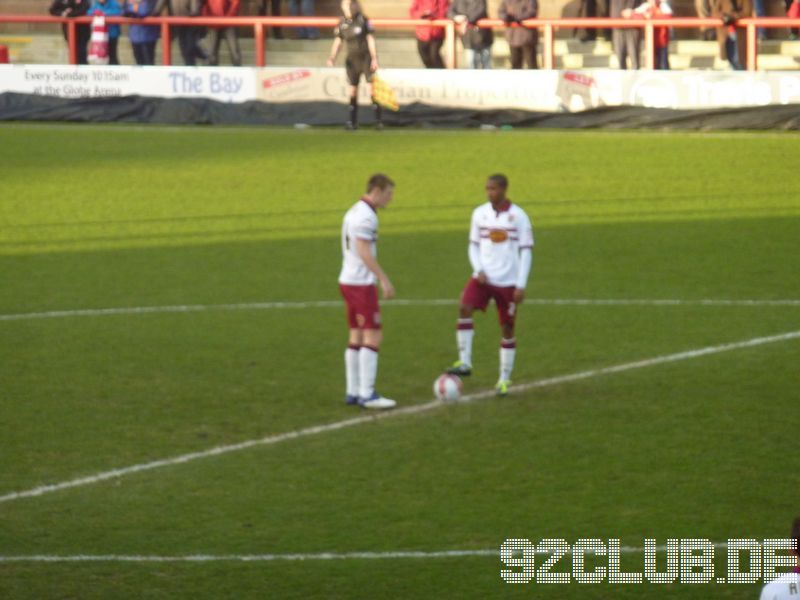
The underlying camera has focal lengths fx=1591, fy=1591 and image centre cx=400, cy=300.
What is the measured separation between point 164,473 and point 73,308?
6465 millimetres

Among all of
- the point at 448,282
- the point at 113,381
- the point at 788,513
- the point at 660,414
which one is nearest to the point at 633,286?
the point at 448,282

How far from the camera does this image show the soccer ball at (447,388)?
506 inches

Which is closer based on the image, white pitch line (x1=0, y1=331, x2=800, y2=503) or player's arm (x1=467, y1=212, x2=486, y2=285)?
white pitch line (x1=0, y1=331, x2=800, y2=503)

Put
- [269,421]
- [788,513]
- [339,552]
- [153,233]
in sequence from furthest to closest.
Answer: [153,233]
[269,421]
[788,513]
[339,552]

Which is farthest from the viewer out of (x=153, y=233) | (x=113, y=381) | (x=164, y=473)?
(x=153, y=233)

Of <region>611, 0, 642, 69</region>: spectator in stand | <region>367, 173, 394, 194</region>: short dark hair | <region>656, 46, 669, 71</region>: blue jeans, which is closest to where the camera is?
<region>367, 173, 394, 194</region>: short dark hair

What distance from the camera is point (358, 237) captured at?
40.4 ft

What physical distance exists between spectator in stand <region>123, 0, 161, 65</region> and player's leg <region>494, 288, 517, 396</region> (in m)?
→ 22.8

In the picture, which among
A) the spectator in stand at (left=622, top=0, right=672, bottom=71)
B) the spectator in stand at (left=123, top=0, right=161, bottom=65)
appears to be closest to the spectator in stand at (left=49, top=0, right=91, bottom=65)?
the spectator in stand at (left=123, top=0, right=161, bottom=65)

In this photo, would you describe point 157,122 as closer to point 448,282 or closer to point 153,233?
point 153,233

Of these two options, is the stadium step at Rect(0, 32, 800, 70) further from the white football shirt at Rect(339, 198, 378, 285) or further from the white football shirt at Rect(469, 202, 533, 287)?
the white football shirt at Rect(339, 198, 378, 285)

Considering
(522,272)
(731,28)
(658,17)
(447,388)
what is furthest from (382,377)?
(658,17)

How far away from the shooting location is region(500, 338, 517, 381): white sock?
13.0 metres

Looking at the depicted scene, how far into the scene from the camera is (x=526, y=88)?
3116 centimetres
